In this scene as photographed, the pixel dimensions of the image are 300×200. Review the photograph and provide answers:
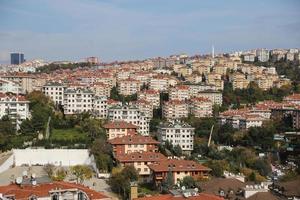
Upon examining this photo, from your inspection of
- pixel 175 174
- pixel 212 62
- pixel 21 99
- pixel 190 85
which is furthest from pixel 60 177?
pixel 212 62

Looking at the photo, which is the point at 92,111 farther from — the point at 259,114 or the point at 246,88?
the point at 246,88

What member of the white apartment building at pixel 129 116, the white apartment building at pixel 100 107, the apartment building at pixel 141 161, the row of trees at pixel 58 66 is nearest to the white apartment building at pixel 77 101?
the white apartment building at pixel 100 107

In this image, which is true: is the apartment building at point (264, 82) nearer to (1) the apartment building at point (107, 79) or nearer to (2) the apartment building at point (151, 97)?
(2) the apartment building at point (151, 97)

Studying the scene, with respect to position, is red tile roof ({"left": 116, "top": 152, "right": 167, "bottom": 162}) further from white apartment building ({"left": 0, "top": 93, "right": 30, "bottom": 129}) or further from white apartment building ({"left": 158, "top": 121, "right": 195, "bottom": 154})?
white apartment building ({"left": 0, "top": 93, "right": 30, "bottom": 129})

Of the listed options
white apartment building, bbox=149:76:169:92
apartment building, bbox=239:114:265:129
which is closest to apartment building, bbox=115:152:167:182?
apartment building, bbox=239:114:265:129

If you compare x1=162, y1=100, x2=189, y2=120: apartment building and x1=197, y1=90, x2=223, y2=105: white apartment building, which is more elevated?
x1=197, y1=90, x2=223, y2=105: white apartment building

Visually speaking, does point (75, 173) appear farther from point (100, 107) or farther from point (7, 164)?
point (100, 107)
